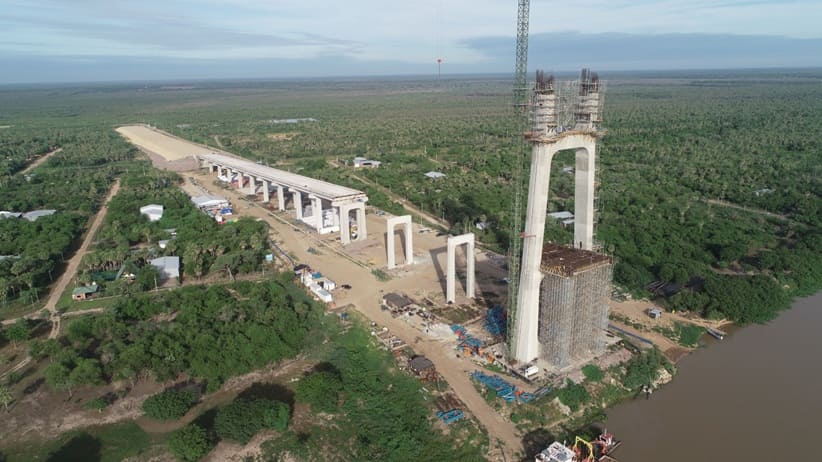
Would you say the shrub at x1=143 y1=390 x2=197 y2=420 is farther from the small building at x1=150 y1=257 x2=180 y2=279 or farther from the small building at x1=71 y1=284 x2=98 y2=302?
the small building at x1=150 y1=257 x2=180 y2=279

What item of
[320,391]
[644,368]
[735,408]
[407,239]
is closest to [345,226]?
[407,239]

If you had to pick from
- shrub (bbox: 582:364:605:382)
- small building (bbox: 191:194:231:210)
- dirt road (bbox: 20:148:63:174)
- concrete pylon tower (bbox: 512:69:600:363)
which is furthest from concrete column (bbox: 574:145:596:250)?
dirt road (bbox: 20:148:63:174)

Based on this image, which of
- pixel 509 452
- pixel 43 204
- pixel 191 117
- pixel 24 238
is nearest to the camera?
pixel 509 452

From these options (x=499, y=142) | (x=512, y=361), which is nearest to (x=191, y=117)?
(x=499, y=142)

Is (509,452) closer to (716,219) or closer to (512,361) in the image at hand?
(512,361)

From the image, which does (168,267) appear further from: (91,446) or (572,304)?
(572,304)

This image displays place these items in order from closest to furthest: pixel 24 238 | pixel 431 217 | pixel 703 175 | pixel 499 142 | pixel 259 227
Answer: pixel 24 238
pixel 259 227
pixel 431 217
pixel 703 175
pixel 499 142

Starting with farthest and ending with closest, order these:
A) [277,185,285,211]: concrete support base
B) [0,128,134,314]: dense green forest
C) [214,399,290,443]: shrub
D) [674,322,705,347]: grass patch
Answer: [277,185,285,211]: concrete support base
[0,128,134,314]: dense green forest
[674,322,705,347]: grass patch
[214,399,290,443]: shrub
